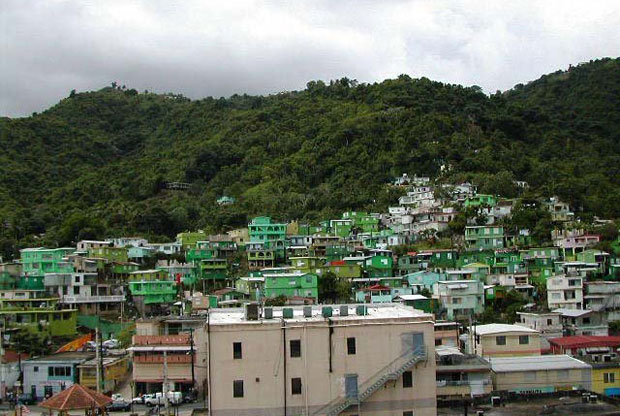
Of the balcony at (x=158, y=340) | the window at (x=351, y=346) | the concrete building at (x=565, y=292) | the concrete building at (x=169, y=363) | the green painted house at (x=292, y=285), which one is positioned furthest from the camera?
the green painted house at (x=292, y=285)

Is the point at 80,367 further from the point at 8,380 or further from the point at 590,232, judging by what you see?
the point at 590,232

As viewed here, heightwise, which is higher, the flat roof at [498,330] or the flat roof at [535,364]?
the flat roof at [498,330]

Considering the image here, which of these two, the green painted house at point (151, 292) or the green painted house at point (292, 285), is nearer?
the green painted house at point (292, 285)

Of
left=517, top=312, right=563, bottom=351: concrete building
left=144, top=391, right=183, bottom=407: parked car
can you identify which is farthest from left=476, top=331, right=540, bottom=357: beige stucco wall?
left=144, top=391, right=183, bottom=407: parked car

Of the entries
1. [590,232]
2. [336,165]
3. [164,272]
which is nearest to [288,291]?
[164,272]

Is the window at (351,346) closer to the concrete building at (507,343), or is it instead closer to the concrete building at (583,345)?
the concrete building at (507,343)

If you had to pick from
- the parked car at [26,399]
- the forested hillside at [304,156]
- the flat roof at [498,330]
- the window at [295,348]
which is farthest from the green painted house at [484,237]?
the window at [295,348]
